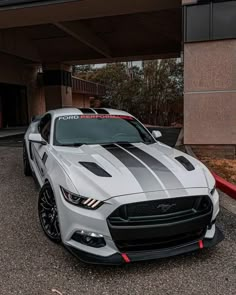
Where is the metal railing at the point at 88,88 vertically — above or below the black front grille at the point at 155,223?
above

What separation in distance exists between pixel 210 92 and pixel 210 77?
1.24 feet

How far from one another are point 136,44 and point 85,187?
16243 millimetres

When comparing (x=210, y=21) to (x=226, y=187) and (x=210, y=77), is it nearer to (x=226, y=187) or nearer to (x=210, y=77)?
(x=210, y=77)

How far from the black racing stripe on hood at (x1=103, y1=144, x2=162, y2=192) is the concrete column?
696 inches

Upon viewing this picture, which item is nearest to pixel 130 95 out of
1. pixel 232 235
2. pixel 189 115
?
pixel 189 115

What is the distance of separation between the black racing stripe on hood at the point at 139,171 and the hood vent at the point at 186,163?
480 millimetres

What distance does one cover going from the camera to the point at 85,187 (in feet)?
9.54

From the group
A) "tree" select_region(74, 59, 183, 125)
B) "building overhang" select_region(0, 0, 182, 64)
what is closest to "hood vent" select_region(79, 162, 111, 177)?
"building overhang" select_region(0, 0, 182, 64)

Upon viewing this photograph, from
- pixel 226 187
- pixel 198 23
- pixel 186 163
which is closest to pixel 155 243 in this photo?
pixel 186 163

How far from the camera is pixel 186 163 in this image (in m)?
3.50

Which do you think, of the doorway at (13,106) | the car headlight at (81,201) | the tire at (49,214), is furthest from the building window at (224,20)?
the doorway at (13,106)

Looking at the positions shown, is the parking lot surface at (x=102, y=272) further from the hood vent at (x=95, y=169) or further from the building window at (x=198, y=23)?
the building window at (x=198, y=23)

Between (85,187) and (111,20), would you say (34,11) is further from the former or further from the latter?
(85,187)

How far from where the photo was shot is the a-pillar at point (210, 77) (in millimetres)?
7820
